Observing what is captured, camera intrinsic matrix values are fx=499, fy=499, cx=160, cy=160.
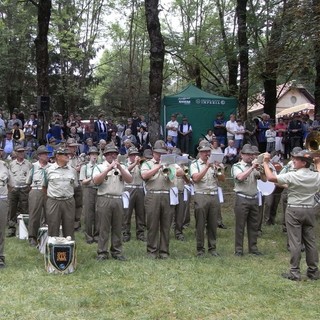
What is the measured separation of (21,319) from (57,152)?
3620mm

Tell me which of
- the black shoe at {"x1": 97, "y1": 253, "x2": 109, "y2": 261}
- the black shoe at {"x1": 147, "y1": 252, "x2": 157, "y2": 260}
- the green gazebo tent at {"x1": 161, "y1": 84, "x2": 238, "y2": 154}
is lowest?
the black shoe at {"x1": 147, "y1": 252, "x2": 157, "y2": 260}

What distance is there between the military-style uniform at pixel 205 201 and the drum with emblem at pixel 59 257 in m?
2.65

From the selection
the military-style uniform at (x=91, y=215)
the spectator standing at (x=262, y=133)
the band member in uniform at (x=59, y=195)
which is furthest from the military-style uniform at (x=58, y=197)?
the spectator standing at (x=262, y=133)

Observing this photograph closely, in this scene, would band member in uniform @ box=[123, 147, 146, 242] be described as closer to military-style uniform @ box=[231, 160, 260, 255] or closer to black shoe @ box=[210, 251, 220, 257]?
black shoe @ box=[210, 251, 220, 257]

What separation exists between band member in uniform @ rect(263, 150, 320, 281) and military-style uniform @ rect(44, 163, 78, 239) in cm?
362

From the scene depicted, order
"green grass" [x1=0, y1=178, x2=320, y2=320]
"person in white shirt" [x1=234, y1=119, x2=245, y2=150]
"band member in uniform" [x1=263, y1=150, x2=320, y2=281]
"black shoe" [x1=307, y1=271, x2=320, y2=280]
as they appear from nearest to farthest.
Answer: "green grass" [x1=0, y1=178, x2=320, y2=320], "band member in uniform" [x1=263, y1=150, x2=320, y2=281], "black shoe" [x1=307, y1=271, x2=320, y2=280], "person in white shirt" [x1=234, y1=119, x2=245, y2=150]

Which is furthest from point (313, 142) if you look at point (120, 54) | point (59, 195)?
point (120, 54)

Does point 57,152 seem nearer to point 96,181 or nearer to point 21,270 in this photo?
point 96,181

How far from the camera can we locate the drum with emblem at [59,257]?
8.46 m

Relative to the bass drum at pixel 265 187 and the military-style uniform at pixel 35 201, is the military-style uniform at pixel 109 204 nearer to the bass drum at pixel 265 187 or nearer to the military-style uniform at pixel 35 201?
the military-style uniform at pixel 35 201

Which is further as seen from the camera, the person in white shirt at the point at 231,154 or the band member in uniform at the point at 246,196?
the person in white shirt at the point at 231,154

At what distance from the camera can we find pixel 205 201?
9820 millimetres

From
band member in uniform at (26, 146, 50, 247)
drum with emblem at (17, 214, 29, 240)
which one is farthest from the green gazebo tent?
band member in uniform at (26, 146, 50, 247)

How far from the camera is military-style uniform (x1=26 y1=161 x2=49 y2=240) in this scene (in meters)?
10.8
